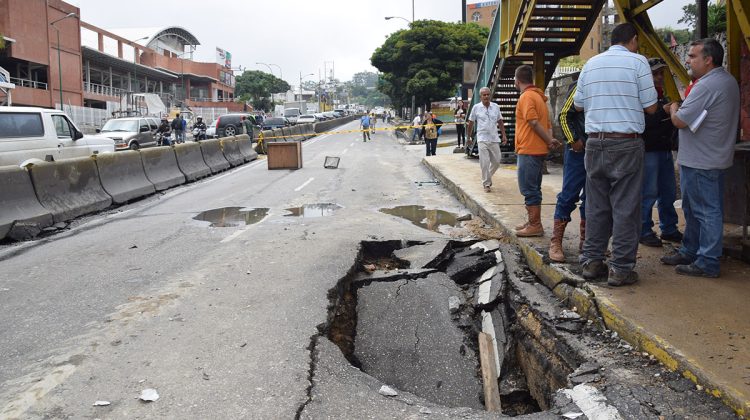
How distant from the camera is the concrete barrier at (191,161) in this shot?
14.8 m

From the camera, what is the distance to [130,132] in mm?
21953

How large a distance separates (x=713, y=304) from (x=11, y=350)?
15.5ft

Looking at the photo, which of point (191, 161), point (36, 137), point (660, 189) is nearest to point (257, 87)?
point (191, 161)

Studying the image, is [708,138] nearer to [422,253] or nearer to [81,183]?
[422,253]

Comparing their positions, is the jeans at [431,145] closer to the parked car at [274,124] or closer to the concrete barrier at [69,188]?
the concrete barrier at [69,188]

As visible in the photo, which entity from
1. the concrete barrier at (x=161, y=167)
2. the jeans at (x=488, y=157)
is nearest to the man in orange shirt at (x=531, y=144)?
the jeans at (x=488, y=157)

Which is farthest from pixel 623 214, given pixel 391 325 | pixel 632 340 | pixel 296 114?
pixel 296 114

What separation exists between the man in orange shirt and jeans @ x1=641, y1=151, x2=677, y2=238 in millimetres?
1012

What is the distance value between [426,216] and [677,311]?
5.67 metres

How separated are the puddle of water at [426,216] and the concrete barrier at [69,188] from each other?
15.9 ft

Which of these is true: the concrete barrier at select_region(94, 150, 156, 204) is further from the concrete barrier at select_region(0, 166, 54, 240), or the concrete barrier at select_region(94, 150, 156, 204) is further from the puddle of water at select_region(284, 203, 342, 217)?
the puddle of water at select_region(284, 203, 342, 217)

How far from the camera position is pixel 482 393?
420cm

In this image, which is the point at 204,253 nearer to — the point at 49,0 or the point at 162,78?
the point at 49,0

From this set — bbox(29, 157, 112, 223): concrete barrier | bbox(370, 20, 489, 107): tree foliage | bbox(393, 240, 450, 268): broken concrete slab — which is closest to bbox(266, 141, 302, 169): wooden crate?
bbox(29, 157, 112, 223): concrete barrier
